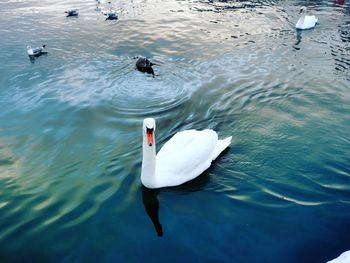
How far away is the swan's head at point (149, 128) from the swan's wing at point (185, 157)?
927mm

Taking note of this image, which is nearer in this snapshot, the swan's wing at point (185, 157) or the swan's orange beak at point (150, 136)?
the swan's orange beak at point (150, 136)

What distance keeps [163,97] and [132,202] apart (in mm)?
5301

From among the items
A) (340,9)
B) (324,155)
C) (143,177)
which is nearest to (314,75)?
(324,155)

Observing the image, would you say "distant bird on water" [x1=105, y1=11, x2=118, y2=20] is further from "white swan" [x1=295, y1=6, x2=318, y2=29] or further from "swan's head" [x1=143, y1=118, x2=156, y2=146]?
"swan's head" [x1=143, y1=118, x2=156, y2=146]

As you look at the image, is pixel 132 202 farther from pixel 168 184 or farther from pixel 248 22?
pixel 248 22

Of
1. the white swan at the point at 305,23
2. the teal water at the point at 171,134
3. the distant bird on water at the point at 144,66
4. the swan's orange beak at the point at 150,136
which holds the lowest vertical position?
the teal water at the point at 171,134

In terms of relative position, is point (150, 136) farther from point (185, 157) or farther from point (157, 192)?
point (157, 192)

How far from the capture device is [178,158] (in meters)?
7.41

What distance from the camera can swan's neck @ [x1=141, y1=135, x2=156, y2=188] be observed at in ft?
22.4

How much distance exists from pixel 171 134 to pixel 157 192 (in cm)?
257

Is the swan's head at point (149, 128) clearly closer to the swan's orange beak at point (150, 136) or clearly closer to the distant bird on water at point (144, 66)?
the swan's orange beak at point (150, 136)

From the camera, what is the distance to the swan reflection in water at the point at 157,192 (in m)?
6.92

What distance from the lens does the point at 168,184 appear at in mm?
7324

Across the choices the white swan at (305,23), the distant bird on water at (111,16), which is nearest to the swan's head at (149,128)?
the white swan at (305,23)
